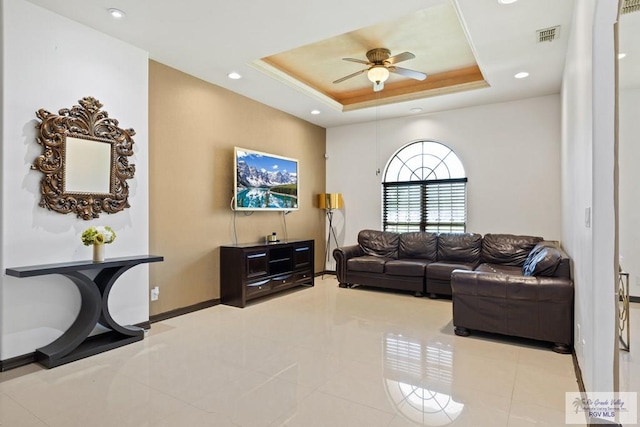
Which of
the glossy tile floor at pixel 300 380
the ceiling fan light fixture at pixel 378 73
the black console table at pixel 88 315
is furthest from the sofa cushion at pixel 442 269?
the black console table at pixel 88 315

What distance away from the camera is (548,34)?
3555mm

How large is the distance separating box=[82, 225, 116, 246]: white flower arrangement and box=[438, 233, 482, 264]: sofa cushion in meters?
4.66

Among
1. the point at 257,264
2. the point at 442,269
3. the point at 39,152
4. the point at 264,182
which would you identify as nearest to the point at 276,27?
the point at 39,152

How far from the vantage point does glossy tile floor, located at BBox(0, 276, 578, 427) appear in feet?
7.39

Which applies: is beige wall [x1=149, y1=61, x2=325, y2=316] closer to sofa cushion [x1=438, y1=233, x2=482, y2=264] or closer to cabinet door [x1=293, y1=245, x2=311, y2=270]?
cabinet door [x1=293, y1=245, x2=311, y2=270]

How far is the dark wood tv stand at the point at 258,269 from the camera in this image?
4.83 m

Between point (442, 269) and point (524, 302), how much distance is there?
6.07 ft

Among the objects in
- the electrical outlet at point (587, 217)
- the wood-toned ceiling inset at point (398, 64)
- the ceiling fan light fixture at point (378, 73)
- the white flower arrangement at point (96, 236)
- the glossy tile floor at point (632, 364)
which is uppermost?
the wood-toned ceiling inset at point (398, 64)

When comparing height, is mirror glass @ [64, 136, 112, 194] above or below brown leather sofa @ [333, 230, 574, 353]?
above

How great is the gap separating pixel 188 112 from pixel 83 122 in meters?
1.37

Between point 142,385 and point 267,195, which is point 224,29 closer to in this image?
point 267,195

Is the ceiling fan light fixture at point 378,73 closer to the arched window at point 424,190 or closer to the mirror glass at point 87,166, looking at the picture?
the arched window at point 424,190

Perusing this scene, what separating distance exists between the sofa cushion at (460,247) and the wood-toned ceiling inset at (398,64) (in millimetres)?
2247

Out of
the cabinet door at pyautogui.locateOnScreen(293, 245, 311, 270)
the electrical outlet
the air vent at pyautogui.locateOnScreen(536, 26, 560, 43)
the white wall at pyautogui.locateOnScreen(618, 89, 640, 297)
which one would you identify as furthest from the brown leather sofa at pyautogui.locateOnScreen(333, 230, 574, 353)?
the air vent at pyautogui.locateOnScreen(536, 26, 560, 43)
